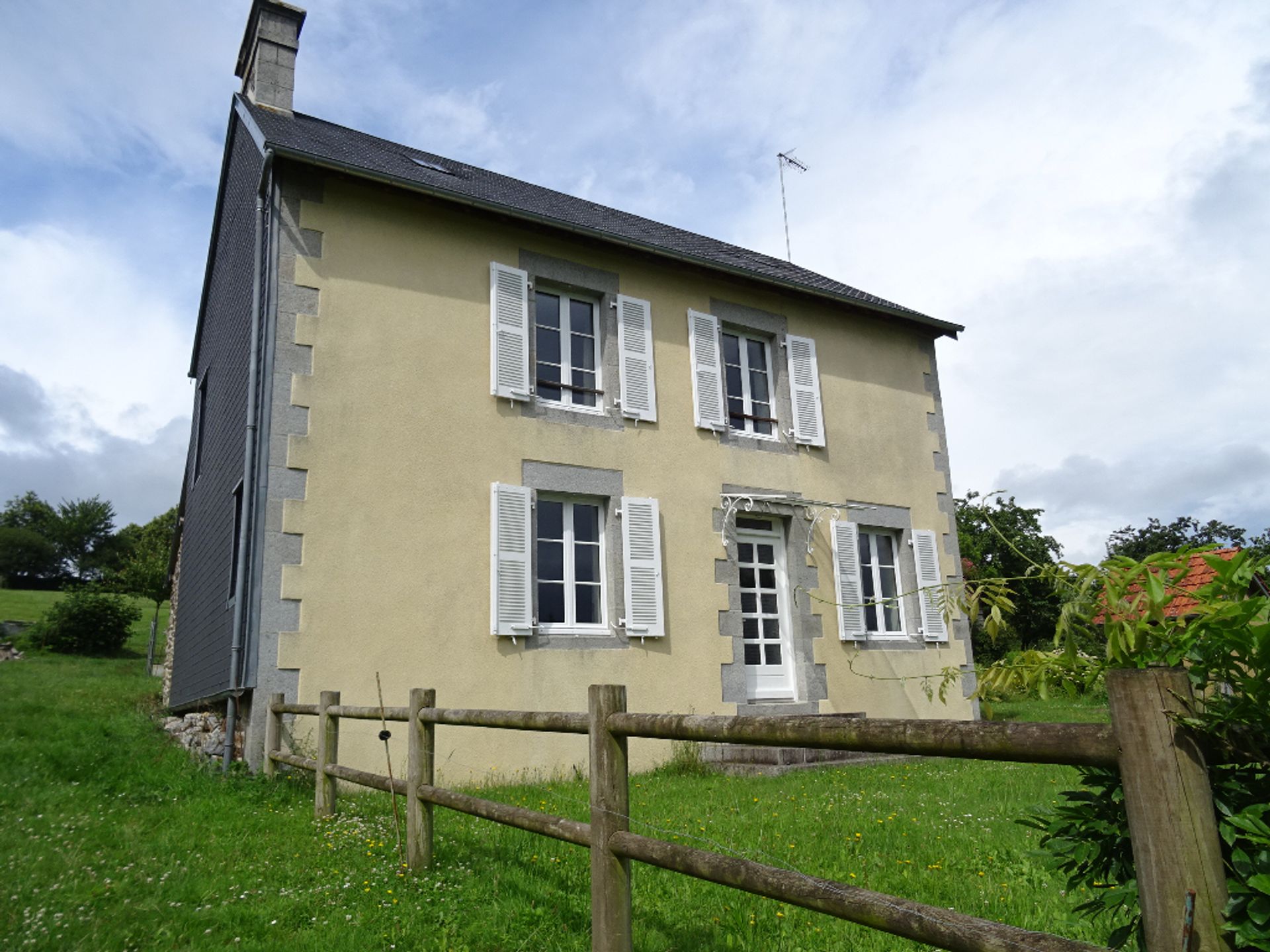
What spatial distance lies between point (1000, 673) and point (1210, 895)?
42cm

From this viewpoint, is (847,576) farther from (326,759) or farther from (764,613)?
(326,759)

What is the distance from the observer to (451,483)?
7.94 m

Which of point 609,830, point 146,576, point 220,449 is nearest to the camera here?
point 609,830

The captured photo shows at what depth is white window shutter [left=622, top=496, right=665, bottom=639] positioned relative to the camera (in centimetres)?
844

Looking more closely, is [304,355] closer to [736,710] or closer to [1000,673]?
[736,710]

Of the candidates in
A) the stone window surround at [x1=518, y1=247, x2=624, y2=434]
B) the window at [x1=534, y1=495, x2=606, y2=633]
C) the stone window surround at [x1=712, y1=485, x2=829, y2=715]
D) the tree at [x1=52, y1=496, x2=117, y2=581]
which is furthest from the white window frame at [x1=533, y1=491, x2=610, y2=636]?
the tree at [x1=52, y1=496, x2=117, y2=581]

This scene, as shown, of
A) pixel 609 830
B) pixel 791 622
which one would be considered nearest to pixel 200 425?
pixel 791 622

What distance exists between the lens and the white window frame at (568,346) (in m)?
8.80

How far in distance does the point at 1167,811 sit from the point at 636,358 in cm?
809

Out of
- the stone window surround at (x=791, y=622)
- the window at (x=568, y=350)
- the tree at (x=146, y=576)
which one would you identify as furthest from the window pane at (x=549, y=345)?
the tree at (x=146, y=576)

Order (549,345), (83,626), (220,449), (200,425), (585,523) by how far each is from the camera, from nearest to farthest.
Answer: (585,523) < (549,345) < (220,449) < (200,425) < (83,626)

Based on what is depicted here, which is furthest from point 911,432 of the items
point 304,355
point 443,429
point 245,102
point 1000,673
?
point 1000,673

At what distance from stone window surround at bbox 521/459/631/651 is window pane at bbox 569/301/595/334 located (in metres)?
1.06

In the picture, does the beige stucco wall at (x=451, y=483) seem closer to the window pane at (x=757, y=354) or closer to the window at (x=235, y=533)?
the window pane at (x=757, y=354)
